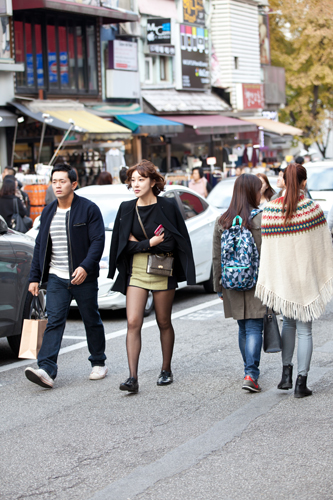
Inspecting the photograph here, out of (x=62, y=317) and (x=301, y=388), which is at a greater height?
(x=62, y=317)

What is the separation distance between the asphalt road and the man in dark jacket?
1.62 feet

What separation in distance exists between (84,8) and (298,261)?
716 inches

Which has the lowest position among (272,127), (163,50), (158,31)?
(272,127)

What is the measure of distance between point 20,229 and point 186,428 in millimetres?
8733

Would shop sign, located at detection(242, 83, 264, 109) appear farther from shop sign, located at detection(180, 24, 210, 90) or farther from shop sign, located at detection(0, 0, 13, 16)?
shop sign, located at detection(0, 0, 13, 16)

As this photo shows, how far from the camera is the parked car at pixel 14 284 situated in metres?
7.31

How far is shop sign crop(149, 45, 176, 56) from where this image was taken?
91.4 feet

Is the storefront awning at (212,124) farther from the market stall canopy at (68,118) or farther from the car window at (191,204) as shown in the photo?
the car window at (191,204)

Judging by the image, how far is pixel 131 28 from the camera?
2670 cm

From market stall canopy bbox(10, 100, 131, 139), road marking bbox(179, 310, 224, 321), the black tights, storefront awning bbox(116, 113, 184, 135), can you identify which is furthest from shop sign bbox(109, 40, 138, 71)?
the black tights

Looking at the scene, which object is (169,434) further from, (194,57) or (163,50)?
(194,57)

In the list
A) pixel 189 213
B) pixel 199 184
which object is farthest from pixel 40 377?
pixel 199 184

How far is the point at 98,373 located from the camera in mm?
6836

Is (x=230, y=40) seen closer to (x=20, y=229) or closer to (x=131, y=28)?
(x=131, y=28)
